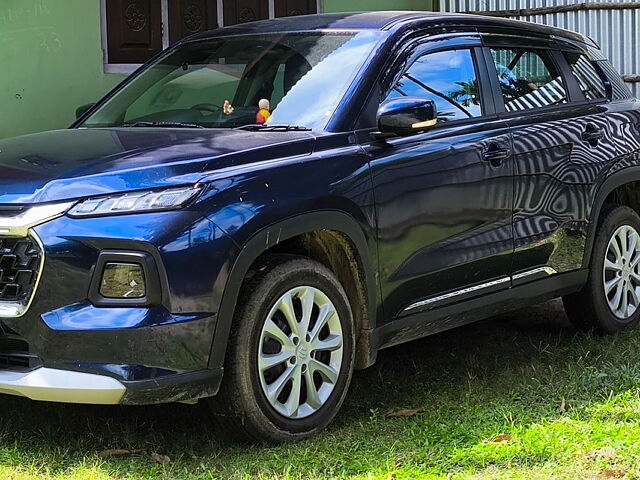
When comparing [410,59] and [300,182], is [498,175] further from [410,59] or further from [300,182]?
[300,182]

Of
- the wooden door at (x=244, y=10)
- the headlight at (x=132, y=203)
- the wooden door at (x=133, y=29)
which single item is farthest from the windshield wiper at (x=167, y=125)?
the wooden door at (x=244, y=10)

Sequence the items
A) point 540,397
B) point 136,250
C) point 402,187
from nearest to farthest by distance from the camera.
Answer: point 136,250 → point 402,187 → point 540,397

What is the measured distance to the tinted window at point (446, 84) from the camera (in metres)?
4.86

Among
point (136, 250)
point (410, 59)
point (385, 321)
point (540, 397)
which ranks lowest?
point (540, 397)

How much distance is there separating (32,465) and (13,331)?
21.0 inches

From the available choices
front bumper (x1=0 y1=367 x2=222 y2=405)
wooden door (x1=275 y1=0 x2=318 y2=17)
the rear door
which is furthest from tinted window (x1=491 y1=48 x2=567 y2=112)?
wooden door (x1=275 y1=0 x2=318 y2=17)

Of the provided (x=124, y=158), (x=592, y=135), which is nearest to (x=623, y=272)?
(x=592, y=135)

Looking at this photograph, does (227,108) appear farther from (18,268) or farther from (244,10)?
(244,10)

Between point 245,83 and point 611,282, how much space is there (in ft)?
8.39

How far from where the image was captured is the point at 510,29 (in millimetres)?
5582

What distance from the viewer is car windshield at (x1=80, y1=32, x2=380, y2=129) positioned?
462 cm

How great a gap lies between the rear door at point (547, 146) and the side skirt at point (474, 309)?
2.4 inches

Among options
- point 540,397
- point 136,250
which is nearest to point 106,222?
point 136,250

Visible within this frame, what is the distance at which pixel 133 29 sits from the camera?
8.26 m
